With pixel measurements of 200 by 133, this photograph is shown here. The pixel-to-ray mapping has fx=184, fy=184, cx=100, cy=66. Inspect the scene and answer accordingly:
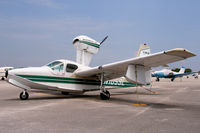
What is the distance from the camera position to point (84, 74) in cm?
1072

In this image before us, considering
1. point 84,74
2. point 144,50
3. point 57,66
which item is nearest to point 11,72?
point 57,66

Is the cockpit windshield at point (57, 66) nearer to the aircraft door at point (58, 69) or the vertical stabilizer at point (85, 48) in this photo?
the aircraft door at point (58, 69)

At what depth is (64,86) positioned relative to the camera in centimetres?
1030

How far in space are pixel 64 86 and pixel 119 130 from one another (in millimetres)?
6725

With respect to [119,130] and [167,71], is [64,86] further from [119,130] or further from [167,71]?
[167,71]

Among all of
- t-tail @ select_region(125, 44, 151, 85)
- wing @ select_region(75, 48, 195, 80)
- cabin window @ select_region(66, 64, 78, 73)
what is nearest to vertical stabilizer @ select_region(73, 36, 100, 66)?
Answer: cabin window @ select_region(66, 64, 78, 73)

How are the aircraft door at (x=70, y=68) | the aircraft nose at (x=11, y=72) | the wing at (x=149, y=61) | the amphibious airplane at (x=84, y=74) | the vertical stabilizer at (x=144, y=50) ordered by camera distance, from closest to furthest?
the wing at (x=149, y=61)
the amphibious airplane at (x=84, y=74)
the aircraft nose at (x=11, y=72)
the aircraft door at (x=70, y=68)
the vertical stabilizer at (x=144, y=50)

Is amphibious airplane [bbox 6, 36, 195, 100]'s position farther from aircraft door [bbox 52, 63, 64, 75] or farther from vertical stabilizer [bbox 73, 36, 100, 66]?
vertical stabilizer [bbox 73, 36, 100, 66]

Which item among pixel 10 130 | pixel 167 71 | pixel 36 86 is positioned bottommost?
pixel 10 130

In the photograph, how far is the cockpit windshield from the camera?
10.2 meters

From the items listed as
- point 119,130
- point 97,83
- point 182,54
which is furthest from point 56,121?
point 97,83

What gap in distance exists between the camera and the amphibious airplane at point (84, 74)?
309 inches

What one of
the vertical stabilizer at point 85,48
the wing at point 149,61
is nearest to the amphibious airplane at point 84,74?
the wing at point 149,61

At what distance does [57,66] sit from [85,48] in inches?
292
